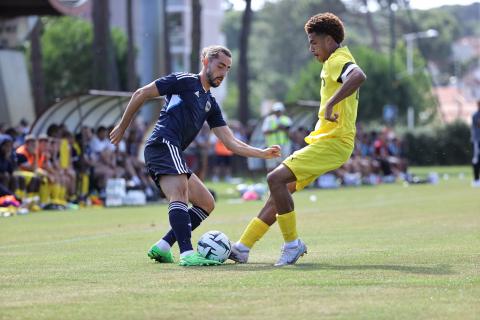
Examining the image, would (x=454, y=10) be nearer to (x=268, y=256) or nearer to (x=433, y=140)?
(x=433, y=140)

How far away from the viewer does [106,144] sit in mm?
26922

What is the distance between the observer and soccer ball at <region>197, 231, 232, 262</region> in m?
11.2

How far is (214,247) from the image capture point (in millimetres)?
11242

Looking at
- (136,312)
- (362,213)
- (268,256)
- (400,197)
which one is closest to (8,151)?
(362,213)

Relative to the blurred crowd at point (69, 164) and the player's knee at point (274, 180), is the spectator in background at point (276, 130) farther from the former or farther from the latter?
the player's knee at point (274, 180)

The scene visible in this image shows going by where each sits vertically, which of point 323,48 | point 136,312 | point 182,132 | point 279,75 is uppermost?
point 323,48

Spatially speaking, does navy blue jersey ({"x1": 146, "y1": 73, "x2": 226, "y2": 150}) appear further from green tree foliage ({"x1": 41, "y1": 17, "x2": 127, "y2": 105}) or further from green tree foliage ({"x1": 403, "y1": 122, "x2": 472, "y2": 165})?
green tree foliage ({"x1": 41, "y1": 17, "x2": 127, "y2": 105})

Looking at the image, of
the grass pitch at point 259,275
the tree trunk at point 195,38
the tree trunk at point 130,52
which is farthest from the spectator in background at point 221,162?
the grass pitch at point 259,275

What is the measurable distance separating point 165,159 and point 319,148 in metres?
1.48

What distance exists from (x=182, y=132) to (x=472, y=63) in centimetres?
13729

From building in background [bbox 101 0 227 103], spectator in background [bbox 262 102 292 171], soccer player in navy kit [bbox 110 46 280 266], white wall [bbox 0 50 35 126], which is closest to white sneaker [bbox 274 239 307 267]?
soccer player in navy kit [bbox 110 46 280 266]

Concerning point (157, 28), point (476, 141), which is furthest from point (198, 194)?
point (157, 28)

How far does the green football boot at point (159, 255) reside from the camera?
1141 centimetres

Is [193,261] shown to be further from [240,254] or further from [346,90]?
[346,90]
